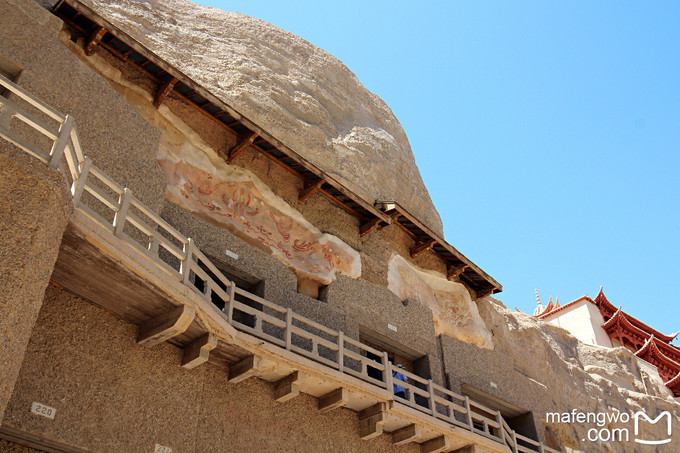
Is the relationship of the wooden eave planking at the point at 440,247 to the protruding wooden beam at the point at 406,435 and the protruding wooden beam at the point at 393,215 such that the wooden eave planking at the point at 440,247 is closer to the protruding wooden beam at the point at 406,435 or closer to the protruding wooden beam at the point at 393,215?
the protruding wooden beam at the point at 393,215

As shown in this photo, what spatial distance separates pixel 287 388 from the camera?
12.6m

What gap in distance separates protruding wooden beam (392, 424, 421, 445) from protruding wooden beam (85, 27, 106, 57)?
36.9 feet

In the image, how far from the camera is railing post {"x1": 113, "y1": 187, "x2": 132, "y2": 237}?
908 cm

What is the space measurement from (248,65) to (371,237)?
263 inches

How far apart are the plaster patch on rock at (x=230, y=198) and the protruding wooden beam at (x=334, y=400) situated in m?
3.67

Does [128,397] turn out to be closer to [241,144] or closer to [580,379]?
[241,144]

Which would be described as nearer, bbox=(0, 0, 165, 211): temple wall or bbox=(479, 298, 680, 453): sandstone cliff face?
bbox=(0, 0, 165, 211): temple wall

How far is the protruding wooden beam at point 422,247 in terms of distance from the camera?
20191 mm

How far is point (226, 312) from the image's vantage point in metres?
11.6

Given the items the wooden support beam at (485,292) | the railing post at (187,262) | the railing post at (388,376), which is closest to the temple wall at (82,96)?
the railing post at (187,262)

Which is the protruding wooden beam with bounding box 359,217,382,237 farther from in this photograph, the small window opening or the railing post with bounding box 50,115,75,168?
the railing post with bounding box 50,115,75,168

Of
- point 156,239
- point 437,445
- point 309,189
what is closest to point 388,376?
point 437,445

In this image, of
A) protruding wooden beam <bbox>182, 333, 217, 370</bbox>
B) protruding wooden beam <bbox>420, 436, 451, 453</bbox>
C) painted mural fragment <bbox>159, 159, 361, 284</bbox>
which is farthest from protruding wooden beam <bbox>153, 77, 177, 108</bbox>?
protruding wooden beam <bbox>420, 436, 451, 453</bbox>

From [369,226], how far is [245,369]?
25.6 feet
